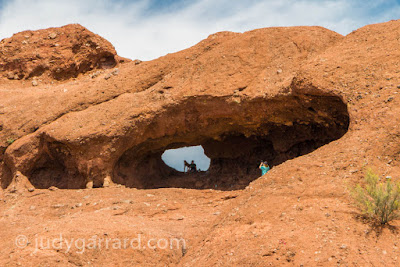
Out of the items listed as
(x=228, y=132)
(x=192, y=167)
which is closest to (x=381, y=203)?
(x=228, y=132)

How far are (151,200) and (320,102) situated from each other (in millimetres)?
4610

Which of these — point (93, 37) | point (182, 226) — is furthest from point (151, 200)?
point (93, 37)

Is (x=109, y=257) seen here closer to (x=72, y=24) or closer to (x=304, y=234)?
(x=304, y=234)

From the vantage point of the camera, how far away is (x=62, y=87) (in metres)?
13.8

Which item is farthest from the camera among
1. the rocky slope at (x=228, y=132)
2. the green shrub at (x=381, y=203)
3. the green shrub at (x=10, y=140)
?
the green shrub at (x=10, y=140)

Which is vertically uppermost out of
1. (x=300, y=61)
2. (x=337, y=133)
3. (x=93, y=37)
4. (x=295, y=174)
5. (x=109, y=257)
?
(x=93, y=37)

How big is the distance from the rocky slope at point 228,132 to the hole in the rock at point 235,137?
0.04 meters

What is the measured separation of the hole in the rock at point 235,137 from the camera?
1014cm

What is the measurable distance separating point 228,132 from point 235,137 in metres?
0.92

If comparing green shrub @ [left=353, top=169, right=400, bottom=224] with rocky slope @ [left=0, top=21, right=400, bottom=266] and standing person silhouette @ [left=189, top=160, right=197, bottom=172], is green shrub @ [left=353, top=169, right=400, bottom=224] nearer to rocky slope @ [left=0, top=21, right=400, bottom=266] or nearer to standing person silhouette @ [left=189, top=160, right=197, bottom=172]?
rocky slope @ [left=0, top=21, right=400, bottom=266]

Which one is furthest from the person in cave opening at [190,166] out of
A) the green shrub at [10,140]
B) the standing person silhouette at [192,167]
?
the green shrub at [10,140]

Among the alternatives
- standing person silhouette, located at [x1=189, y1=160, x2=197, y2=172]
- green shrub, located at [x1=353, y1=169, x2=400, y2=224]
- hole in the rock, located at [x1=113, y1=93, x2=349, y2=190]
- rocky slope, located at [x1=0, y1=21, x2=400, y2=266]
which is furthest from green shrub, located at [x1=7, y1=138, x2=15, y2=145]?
green shrub, located at [x1=353, y1=169, x2=400, y2=224]

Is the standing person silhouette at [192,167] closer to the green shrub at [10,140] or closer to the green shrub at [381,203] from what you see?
the green shrub at [10,140]

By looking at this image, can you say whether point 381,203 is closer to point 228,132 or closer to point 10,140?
point 228,132
